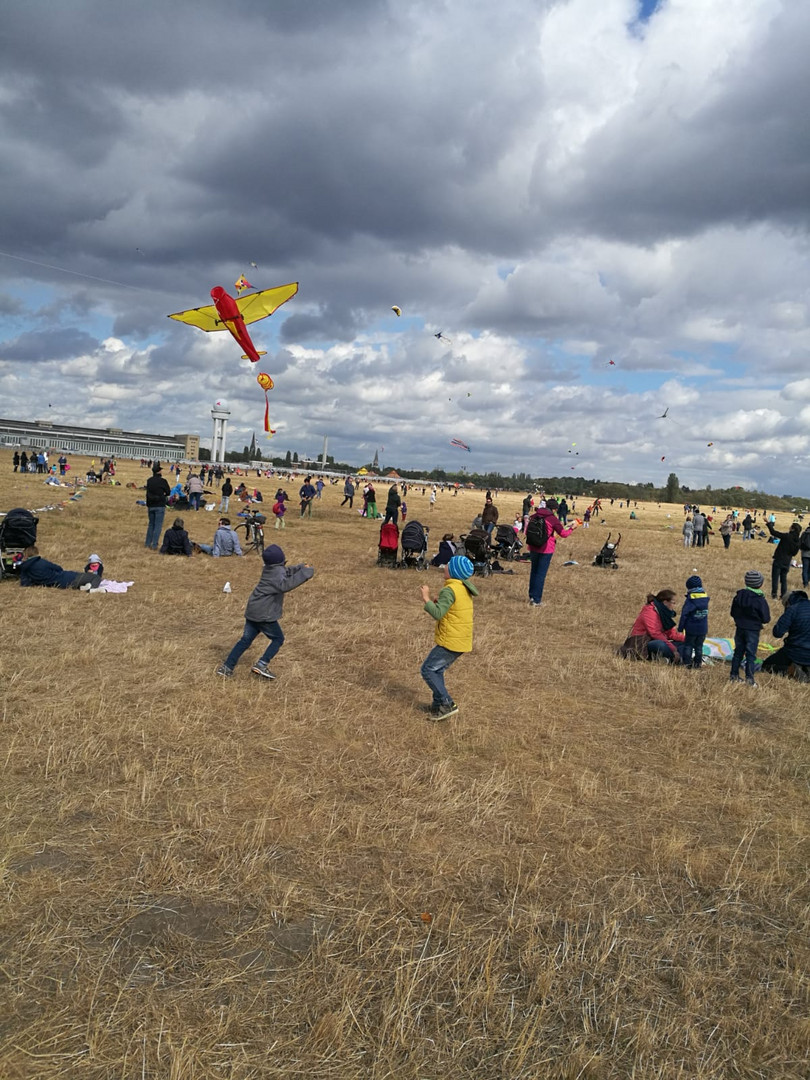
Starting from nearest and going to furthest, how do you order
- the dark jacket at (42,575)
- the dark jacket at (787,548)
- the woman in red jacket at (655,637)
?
the woman in red jacket at (655,637) < the dark jacket at (42,575) < the dark jacket at (787,548)

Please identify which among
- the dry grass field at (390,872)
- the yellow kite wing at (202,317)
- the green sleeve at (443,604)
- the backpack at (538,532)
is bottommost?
the dry grass field at (390,872)

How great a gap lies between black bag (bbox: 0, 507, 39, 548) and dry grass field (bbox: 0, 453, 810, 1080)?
4.13 metres

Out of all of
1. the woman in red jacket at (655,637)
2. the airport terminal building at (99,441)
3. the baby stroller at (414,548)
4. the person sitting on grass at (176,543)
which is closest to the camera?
the woman in red jacket at (655,637)

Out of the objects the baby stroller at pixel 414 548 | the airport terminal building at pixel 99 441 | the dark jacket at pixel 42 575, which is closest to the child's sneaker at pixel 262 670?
the dark jacket at pixel 42 575

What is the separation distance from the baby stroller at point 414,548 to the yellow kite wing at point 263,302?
22.8ft

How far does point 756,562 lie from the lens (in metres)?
25.7

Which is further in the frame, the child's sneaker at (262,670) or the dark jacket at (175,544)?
the dark jacket at (175,544)

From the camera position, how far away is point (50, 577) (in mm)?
11148

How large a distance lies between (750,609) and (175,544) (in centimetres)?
1309

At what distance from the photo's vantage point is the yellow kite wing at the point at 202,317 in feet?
38.0

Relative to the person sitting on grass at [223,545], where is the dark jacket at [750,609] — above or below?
above

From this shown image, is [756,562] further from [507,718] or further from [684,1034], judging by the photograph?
[684,1034]

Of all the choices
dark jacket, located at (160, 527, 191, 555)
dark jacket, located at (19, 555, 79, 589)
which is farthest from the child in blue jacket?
dark jacket, located at (160, 527, 191, 555)

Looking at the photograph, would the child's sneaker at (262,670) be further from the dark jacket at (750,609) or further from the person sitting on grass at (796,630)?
the person sitting on grass at (796,630)
